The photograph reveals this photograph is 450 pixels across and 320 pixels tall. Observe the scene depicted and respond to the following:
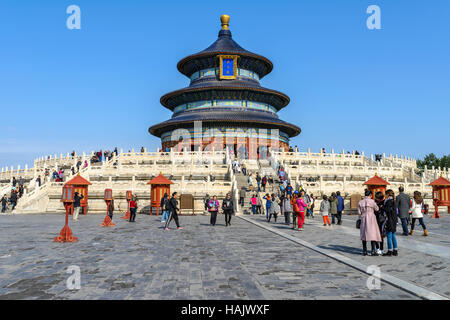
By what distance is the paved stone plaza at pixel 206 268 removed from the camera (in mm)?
5352

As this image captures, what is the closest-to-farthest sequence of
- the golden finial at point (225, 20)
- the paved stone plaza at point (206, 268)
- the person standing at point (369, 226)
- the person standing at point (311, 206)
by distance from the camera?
the paved stone plaza at point (206, 268) → the person standing at point (369, 226) → the person standing at point (311, 206) → the golden finial at point (225, 20)

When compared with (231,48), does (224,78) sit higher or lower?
lower

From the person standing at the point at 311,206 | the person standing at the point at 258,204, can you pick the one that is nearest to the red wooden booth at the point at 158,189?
the person standing at the point at 258,204

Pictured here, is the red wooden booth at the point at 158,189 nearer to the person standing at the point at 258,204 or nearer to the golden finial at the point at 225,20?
the person standing at the point at 258,204

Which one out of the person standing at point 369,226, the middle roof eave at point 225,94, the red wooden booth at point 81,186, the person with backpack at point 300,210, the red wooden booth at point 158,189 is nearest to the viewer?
the person standing at point 369,226

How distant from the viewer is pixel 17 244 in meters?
10.3

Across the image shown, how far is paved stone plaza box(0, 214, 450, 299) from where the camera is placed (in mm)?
5352

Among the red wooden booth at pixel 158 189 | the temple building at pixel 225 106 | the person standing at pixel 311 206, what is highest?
the temple building at pixel 225 106

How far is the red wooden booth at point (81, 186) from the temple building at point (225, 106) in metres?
23.6

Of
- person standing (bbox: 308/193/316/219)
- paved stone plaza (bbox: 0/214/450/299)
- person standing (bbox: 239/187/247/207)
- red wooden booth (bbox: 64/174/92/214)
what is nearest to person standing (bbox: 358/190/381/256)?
paved stone plaza (bbox: 0/214/450/299)

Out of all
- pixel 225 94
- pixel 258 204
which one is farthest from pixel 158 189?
pixel 225 94
